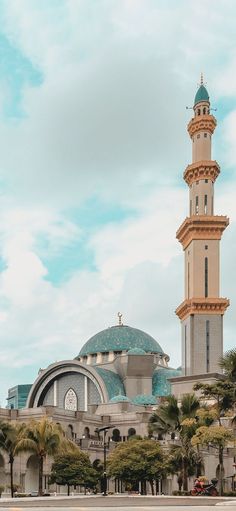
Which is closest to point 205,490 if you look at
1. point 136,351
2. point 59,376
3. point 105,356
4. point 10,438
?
point 10,438

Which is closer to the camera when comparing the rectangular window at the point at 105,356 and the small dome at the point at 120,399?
the small dome at the point at 120,399

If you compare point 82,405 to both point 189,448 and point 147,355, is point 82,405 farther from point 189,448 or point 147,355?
point 189,448

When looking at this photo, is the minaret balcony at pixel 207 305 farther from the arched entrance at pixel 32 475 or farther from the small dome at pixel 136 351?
the arched entrance at pixel 32 475

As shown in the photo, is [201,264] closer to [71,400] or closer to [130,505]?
[71,400]

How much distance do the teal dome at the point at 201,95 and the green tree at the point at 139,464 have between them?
48426 millimetres

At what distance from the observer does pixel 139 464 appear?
68.7 meters

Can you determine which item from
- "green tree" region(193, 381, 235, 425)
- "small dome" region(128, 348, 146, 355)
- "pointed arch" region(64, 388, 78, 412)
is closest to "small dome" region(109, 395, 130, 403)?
"pointed arch" region(64, 388, 78, 412)

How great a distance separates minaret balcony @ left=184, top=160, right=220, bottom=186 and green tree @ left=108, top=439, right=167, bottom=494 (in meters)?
40.2

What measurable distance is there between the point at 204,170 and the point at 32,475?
37787 mm

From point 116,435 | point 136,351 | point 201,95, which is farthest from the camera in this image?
point 136,351

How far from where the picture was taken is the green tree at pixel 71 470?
71.1 meters

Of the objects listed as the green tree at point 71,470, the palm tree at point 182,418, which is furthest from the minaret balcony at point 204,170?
the palm tree at point 182,418

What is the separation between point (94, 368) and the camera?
371 ft

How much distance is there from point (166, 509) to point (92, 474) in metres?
40.1
